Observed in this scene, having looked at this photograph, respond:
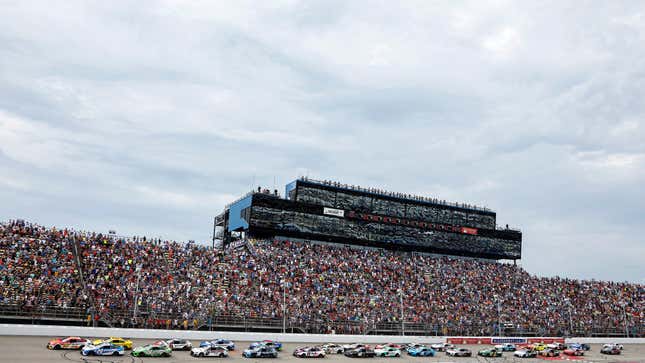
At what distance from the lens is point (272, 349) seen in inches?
1767

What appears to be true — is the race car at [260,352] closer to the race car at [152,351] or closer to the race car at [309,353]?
the race car at [309,353]

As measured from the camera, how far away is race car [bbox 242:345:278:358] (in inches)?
1731

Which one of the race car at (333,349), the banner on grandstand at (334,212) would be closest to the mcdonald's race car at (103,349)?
the race car at (333,349)

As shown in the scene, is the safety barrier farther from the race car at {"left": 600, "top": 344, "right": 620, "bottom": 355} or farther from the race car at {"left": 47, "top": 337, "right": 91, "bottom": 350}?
the race car at {"left": 600, "top": 344, "right": 620, "bottom": 355}

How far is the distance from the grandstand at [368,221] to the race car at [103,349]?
3851cm

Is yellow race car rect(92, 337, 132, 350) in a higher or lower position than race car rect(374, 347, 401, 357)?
higher

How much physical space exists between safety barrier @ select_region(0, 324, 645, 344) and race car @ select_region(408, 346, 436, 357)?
8.17 m

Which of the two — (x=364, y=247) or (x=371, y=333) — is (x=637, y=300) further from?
(x=371, y=333)

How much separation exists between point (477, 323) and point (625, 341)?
21735 millimetres

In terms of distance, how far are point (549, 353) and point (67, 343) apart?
44538mm

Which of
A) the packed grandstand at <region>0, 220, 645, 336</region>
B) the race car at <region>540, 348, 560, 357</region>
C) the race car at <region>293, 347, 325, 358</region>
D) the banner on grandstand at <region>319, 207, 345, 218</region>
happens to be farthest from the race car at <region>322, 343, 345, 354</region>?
the banner on grandstand at <region>319, 207, 345, 218</region>

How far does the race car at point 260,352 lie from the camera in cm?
4397

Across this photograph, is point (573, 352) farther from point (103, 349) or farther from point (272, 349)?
point (103, 349)

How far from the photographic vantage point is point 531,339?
6906cm
